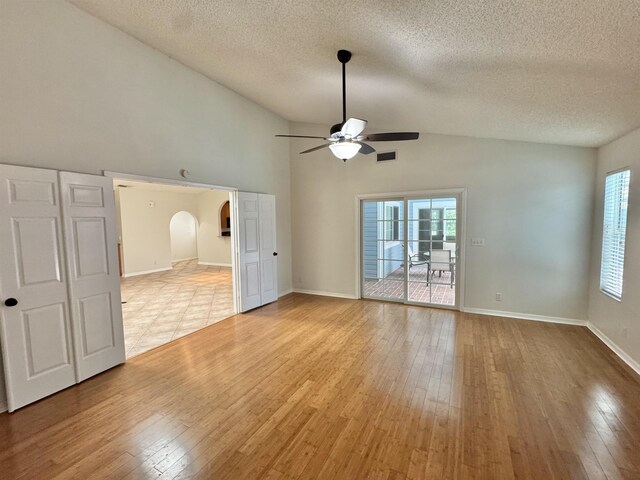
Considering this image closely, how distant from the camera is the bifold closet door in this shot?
491 centimetres

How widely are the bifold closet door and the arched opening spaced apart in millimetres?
6558

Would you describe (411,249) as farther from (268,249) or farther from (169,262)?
(169,262)

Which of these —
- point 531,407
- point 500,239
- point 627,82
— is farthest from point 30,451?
point 500,239

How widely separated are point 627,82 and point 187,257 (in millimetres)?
12310

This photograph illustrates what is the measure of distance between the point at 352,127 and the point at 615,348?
405 cm

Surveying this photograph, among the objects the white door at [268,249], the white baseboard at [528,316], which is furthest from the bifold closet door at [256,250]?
the white baseboard at [528,316]

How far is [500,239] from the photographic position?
4574 mm

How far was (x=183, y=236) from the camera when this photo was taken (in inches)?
448

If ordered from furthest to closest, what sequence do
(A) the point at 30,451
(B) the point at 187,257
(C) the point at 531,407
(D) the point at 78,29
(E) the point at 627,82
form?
(B) the point at 187,257 → (D) the point at 78,29 → (C) the point at 531,407 → (E) the point at 627,82 → (A) the point at 30,451

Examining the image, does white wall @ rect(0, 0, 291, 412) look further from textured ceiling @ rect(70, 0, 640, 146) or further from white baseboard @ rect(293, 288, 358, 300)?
white baseboard @ rect(293, 288, 358, 300)

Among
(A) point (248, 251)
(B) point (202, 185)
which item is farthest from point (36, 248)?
(A) point (248, 251)

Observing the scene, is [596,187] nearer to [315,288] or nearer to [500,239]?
[500,239]

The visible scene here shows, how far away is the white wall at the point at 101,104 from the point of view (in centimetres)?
242

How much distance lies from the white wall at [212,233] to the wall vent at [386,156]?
6.59m
